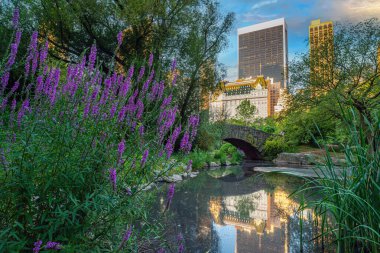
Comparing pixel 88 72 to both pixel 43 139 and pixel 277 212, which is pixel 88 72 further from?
pixel 277 212

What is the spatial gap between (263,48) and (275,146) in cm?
10787

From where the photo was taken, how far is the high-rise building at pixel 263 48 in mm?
113600

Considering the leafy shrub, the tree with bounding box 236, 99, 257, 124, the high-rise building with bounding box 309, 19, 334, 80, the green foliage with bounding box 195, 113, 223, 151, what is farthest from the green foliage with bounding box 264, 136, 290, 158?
the leafy shrub

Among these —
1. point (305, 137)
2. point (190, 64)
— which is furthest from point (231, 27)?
point (305, 137)

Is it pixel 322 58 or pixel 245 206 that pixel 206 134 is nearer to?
pixel 322 58

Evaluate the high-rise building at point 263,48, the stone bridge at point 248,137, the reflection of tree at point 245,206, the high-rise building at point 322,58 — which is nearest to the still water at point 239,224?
the reflection of tree at point 245,206

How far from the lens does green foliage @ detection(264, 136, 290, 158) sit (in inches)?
802

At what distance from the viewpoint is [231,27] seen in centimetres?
1376

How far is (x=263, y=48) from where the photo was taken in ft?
391

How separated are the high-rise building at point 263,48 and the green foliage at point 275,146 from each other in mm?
94240

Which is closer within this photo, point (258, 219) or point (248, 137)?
point (258, 219)

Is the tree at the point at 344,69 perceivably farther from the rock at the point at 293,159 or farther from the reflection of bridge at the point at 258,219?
the reflection of bridge at the point at 258,219

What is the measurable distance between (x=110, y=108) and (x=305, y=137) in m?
20.8

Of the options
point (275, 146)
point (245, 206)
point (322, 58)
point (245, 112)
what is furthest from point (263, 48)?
point (245, 206)
